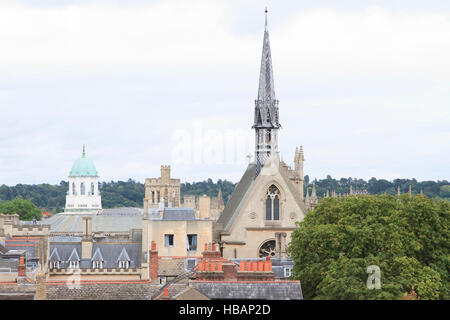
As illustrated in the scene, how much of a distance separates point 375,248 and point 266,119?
1797 inches

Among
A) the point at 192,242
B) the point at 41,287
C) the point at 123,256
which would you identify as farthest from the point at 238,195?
the point at 41,287

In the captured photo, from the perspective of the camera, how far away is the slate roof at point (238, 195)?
11100 centimetres

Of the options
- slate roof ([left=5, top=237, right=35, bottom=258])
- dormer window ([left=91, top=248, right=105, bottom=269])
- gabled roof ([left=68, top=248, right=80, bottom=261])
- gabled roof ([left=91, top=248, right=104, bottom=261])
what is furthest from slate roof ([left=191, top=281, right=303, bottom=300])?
gabled roof ([left=68, top=248, right=80, bottom=261])

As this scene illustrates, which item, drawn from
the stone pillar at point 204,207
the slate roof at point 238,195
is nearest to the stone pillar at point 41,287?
the slate roof at point 238,195

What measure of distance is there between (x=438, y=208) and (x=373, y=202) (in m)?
4.55

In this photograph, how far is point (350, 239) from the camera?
7438 centimetres

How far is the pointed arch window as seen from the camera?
360 feet

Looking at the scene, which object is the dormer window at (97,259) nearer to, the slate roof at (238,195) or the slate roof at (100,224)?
the slate roof at (238,195)

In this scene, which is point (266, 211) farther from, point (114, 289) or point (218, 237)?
point (114, 289)

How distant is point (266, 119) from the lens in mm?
117938

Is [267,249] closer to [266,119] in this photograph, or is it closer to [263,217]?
[263,217]

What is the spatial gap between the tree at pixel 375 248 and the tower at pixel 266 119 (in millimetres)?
35659
